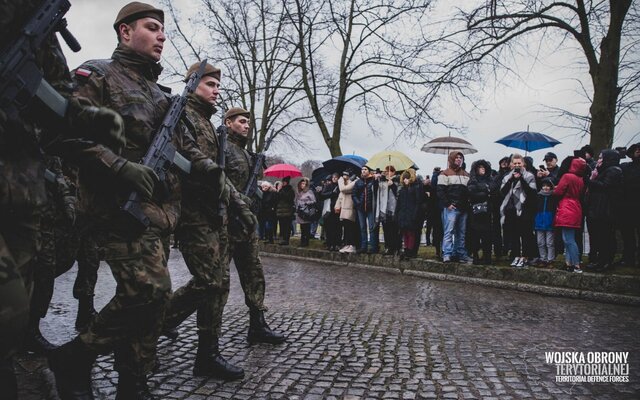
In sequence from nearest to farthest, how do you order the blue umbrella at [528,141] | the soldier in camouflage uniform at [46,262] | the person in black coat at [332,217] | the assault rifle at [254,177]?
1. the soldier in camouflage uniform at [46,262]
2. the assault rifle at [254,177]
3. the blue umbrella at [528,141]
4. the person in black coat at [332,217]

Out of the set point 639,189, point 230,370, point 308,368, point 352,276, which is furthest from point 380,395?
point 639,189

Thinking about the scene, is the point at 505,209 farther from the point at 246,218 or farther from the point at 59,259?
the point at 59,259

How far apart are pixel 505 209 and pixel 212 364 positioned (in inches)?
285

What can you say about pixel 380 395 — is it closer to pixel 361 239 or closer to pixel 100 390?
pixel 100 390

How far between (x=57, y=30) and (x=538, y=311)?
6.22m

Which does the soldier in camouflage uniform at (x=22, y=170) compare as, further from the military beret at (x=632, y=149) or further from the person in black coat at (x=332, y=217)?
the person in black coat at (x=332, y=217)

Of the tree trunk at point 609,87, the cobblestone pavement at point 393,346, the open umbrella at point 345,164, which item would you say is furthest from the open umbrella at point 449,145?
the cobblestone pavement at point 393,346

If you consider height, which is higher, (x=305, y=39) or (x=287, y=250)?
(x=305, y=39)

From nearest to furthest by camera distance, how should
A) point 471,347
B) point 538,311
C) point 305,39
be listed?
point 471,347, point 538,311, point 305,39

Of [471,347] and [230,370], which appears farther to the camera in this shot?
[471,347]

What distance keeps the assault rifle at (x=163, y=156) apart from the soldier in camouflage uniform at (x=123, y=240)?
2.4 inches

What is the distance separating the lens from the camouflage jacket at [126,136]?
2457mm

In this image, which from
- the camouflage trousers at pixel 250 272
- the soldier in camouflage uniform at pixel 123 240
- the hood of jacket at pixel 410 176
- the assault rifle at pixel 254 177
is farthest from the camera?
the hood of jacket at pixel 410 176

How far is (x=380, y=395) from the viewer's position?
3180 mm
